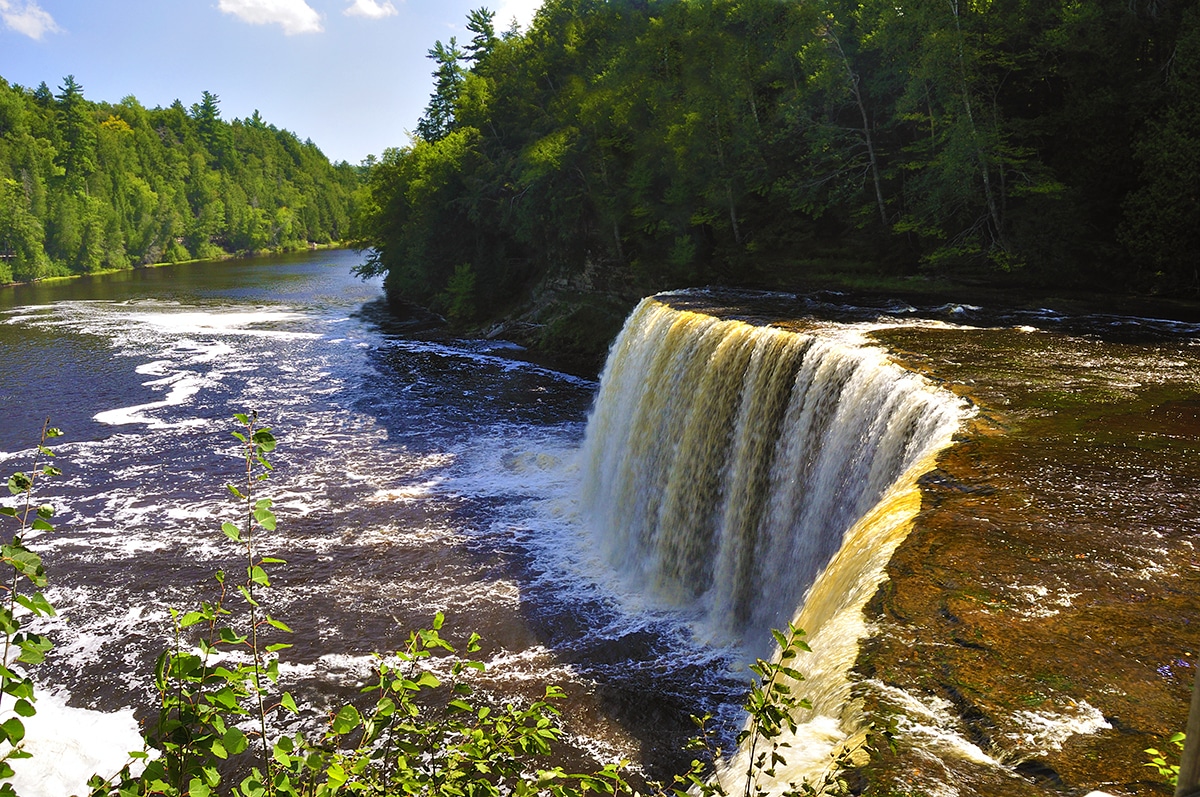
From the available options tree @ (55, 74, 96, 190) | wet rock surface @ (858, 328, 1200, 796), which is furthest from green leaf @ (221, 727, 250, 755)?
tree @ (55, 74, 96, 190)

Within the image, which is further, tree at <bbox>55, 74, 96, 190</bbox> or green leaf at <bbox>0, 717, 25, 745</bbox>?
tree at <bbox>55, 74, 96, 190</bbox>

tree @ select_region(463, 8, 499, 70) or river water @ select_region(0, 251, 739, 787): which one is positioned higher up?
tree @ select_region(463, 8, 499, 70)

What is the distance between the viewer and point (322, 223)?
136 m

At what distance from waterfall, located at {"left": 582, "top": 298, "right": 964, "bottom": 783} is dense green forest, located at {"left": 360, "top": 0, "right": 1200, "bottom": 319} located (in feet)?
31.4

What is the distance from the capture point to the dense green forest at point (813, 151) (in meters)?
19.5

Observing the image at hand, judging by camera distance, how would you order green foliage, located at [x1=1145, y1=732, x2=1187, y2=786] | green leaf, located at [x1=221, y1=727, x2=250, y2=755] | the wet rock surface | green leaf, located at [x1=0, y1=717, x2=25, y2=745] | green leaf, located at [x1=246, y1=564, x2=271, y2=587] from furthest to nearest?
the wet rock surface, green foliage, located at [x1=1145, y1=732, x2=1187, y2=786], green leaf, located at [x1=246, y1=564, x2=271, y2=587], green leaf, located at [x1=221, y1=727, x2=250, y2=755], green leaf, located at [x1=0, y1=717, x2=25, y2=745]

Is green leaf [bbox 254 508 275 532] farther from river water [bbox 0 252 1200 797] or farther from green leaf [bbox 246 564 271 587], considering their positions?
river water [bbox 0 252 1200 797]

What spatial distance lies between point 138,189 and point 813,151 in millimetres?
101951

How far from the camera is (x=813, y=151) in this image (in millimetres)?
25109

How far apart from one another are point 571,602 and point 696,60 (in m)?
23.5

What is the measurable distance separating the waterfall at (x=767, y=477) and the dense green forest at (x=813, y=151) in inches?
376

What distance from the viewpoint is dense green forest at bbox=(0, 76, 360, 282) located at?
83.2m

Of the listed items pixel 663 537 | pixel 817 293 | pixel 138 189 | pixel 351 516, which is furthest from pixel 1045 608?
pixel 138 189

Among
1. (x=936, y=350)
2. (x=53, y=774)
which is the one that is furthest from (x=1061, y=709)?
→ (x=53, y=774)
